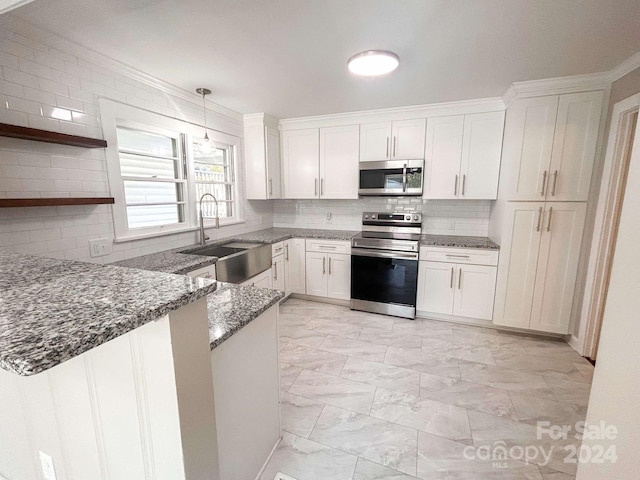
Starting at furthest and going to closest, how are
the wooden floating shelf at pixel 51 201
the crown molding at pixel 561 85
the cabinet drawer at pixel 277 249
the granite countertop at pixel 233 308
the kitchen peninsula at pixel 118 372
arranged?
the cabinet drawer at pixel 277 249 < the crown molding at pixel 561 85 < the wooden floating shelf at pixel 51 201 < the granite countertop at pixel 233 308 < the kitchen peninsula at pixel 118 372

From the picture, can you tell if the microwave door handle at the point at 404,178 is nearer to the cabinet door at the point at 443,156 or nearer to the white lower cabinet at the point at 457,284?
the cabinet door at the point at 443,156

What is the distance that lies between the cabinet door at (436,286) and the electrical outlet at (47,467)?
307cm

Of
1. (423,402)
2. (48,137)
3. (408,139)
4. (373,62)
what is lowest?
(423,402)

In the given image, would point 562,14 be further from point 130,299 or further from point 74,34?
point 74,34

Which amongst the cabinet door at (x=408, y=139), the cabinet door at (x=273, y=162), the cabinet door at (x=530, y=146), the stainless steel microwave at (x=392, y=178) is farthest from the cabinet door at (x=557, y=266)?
the cabinet door at (x=273, y=162)

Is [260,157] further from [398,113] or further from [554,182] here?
[554,182]

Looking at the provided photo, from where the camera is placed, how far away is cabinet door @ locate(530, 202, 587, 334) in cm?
259

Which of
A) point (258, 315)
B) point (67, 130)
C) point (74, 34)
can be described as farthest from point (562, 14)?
point (67, 130)

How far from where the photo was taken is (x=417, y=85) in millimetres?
2588

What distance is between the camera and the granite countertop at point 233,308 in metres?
1.10

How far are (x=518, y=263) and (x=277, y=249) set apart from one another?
2.60 meters

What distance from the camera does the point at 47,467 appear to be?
113 cm

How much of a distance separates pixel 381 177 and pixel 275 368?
8.47ft

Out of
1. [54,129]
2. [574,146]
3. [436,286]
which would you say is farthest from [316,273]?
[574,146]
